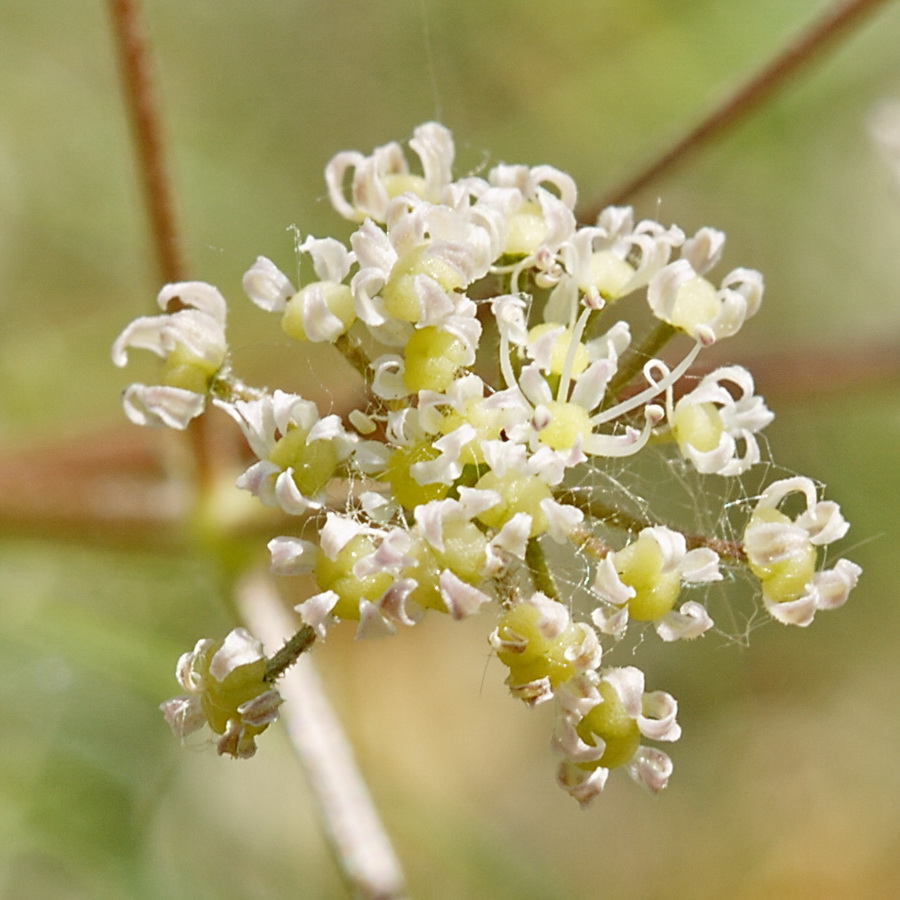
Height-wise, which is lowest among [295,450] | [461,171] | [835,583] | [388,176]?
[835,583]

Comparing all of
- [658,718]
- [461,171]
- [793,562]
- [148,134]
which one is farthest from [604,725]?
[461,171]

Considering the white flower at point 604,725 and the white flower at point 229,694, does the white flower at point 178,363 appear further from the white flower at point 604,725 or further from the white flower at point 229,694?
the white flower at point 604,725

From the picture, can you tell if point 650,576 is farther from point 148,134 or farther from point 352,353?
point 148,134

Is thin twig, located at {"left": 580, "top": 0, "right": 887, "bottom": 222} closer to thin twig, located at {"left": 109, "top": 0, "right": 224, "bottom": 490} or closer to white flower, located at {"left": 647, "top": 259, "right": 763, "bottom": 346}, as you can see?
white flower, located at {"left": 647, "top": 259, "right": 763, "bottom": 346}

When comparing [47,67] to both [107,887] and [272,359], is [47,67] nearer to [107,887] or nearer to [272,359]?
[272,359]

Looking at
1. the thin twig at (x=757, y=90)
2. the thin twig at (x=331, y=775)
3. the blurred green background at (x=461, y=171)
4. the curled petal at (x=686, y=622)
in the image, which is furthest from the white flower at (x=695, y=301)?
the blurred green background at (x=461, y=171)
